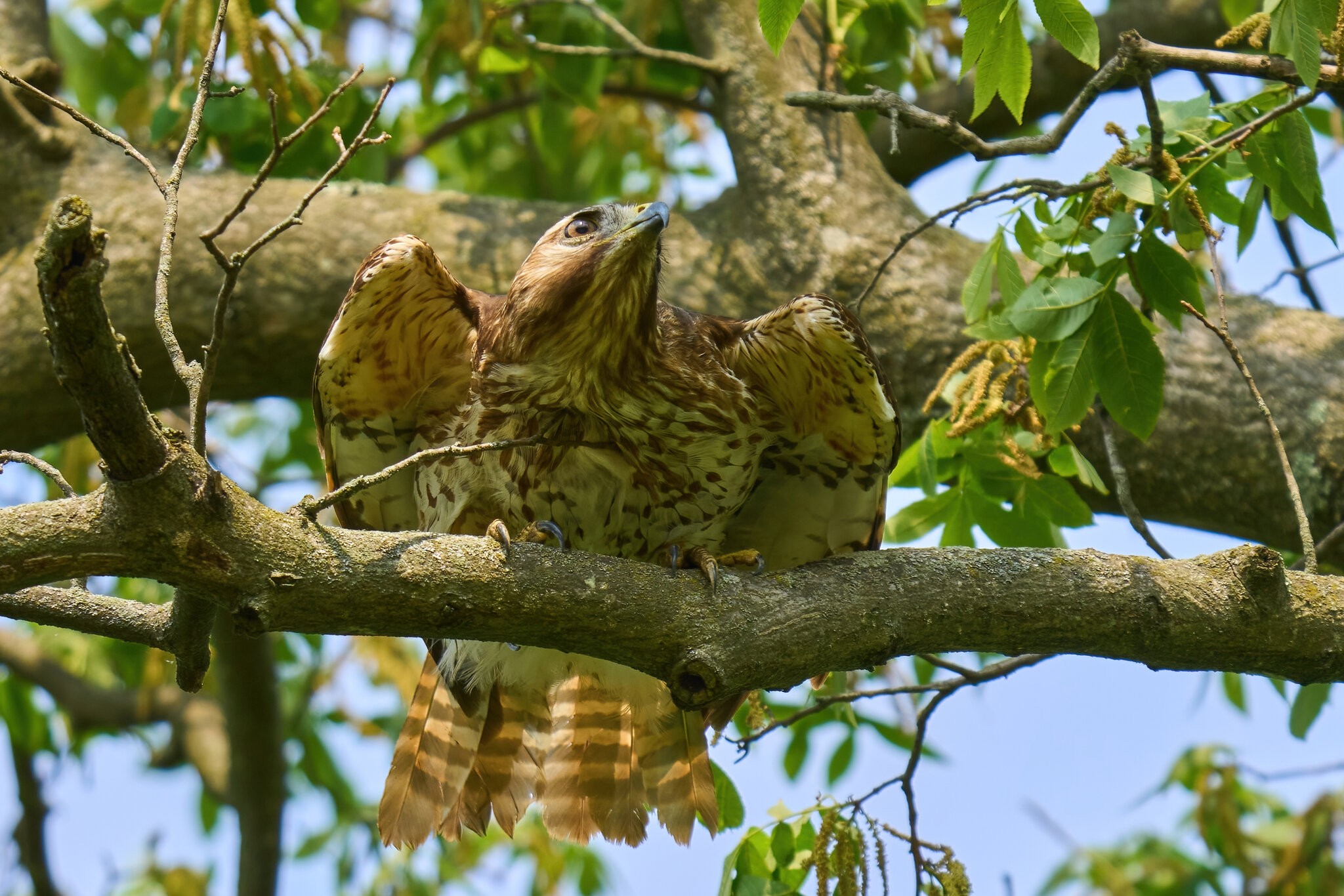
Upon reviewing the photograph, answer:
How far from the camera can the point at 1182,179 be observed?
2.71 meters

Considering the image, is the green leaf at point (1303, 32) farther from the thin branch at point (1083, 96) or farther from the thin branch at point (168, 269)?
the thin branch at point (168, 269)

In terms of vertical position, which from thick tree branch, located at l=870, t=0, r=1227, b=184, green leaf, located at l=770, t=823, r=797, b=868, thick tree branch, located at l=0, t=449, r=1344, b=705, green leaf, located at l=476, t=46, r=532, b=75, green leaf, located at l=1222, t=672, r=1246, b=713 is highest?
green leaf, located at l=476, t=46, r=532, b=75

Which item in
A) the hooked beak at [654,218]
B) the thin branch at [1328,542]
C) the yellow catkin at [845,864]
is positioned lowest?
the yellow catkin at [845,864]

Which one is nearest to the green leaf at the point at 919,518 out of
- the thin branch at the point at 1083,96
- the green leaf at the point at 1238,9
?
the thin branch at the point at 1083,96

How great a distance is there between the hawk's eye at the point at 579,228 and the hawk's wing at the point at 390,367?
317 millimetres

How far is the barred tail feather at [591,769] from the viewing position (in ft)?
11.6

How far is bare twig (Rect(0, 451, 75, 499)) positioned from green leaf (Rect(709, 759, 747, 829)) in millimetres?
2017

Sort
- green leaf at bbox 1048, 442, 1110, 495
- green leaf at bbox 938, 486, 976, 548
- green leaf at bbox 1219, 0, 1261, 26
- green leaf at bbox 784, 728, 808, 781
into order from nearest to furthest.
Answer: green leaf at bbox 1048, 442, 1110, 495, green leaf at bbox 938, 486, 976, 548, green leaf at bbox 784, 728, 808, 781, green leaf at bbox 1219, 0, 1261, 26

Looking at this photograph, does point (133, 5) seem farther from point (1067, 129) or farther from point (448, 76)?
point (1067, 129)

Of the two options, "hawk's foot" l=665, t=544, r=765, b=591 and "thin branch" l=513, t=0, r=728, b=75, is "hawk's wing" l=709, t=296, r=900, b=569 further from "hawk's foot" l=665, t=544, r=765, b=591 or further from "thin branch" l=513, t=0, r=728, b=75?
"thin branch" l=513, t=0, r=728, b=75

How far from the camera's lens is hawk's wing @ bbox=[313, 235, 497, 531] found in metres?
3.21

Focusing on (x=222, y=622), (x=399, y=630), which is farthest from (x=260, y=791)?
(x=399, y=630)

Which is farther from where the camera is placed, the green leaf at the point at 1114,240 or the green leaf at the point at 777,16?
the green leaf at the point at 1114,240

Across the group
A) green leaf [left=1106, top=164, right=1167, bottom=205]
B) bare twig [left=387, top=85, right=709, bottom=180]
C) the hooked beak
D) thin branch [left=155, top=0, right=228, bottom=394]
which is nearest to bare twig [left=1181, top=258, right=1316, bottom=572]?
green leaf [left=1106, top=164, right=1167, bottom=205]
